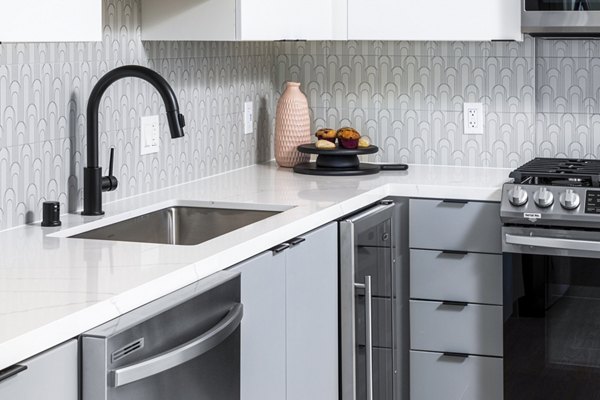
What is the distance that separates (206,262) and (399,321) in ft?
4.46

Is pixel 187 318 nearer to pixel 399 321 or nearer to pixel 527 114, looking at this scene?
pixel 399 321

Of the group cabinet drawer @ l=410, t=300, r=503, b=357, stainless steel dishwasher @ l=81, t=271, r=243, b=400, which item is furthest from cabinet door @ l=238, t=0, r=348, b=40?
stainless steel dishwasher @ l=81, t=271, r=243, b=400

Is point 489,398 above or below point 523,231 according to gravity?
below

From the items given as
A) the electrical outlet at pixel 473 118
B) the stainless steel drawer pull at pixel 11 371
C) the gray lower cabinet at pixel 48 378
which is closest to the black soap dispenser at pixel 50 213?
the gray lower cabinet at pixel 48 378

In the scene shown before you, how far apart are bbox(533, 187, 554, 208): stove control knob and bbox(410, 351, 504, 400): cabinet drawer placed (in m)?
0.55

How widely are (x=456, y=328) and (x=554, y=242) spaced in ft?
1.54

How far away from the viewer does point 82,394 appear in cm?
175

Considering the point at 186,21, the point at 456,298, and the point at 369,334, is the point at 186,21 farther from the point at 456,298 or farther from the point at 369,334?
the point at 456,298

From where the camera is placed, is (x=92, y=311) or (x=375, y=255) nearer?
(x=92, y=311)

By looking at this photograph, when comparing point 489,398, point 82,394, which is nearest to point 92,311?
point 82,394

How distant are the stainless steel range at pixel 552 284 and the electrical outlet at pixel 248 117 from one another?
1.02 metres

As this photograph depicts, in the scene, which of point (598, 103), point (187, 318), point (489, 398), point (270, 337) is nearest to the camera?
point (187, 318)

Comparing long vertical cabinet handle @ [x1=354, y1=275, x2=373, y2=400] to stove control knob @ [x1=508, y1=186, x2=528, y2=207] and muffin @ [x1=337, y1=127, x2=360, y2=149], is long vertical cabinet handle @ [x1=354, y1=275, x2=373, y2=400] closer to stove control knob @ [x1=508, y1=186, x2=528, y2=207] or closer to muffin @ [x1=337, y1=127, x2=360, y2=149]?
stove control knob @ [x1=508, y1=186, x2=528, y2=207]

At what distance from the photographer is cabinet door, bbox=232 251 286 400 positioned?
7.77 ft
